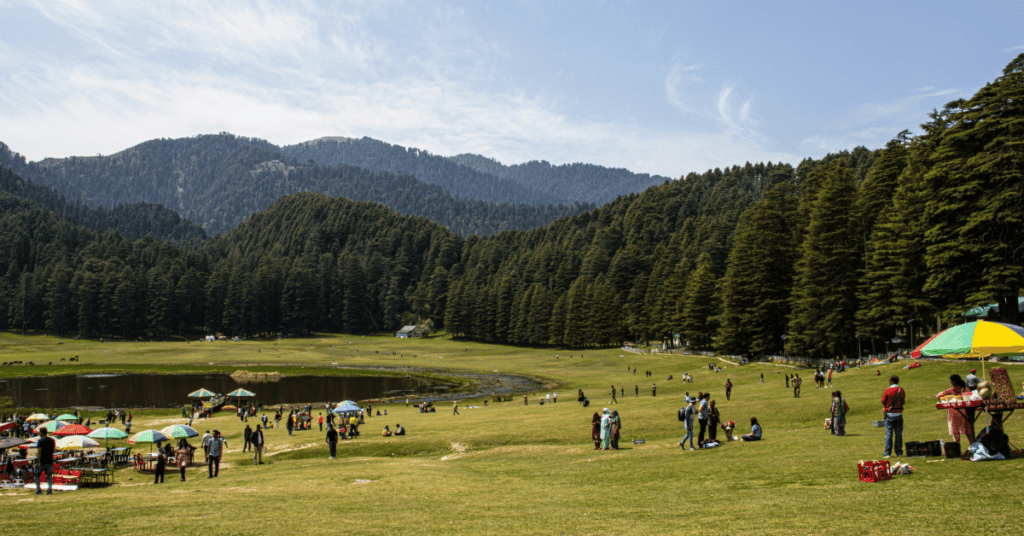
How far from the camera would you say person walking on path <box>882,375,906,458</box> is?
49.7 ft

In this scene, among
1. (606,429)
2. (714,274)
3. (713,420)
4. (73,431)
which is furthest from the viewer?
(714,274)

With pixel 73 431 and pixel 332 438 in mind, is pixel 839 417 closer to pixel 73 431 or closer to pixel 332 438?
pixel 332 438

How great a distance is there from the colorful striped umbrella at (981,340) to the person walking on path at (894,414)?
4.79 ft

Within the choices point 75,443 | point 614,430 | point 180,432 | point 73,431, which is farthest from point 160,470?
point 614,430

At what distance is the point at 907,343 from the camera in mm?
56719

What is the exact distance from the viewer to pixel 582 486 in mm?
16531

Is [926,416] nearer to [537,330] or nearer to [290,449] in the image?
[290,449]

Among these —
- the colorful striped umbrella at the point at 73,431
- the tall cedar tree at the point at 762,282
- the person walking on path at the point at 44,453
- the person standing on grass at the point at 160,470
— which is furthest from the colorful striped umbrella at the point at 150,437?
the tall cedar tree at the point at 762,282

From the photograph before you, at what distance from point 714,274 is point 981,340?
86.1 meters

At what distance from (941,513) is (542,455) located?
15.5m

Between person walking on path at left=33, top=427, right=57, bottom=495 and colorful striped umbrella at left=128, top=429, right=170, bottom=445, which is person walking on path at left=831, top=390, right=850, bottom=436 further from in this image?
colorful striped umbrella at left=128, top=429, right=170, bottom=445

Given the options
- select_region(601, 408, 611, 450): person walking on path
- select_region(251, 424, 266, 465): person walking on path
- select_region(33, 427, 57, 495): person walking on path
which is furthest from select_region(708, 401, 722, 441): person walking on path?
select_region(33, 427, 57, 495): person walking on path

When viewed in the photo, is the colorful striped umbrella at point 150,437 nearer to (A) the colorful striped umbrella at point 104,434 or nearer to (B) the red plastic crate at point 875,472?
(A) the colorful striped umbrella at point 104,434

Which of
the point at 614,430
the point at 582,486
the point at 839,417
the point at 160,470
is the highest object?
the point at 839,417
